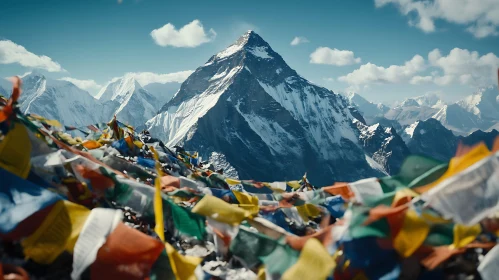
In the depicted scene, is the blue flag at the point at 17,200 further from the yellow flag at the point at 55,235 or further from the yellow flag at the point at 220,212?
the yellow flag at the point at 220,212

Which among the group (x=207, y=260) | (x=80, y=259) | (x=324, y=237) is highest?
(x=324, y=237)

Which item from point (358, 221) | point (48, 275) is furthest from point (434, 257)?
point (48, 275)

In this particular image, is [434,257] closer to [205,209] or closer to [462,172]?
[462,172]

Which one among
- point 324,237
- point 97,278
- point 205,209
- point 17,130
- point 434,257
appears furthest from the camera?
point 17,130

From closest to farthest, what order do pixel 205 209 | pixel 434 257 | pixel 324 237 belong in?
pixel 434 257 → pixel 324 237 → pixel 205 209

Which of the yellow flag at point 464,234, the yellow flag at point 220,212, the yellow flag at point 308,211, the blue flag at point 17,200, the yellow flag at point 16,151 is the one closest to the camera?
the yellow flag at point 464,234

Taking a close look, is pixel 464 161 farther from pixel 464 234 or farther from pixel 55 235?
pixel 55 235

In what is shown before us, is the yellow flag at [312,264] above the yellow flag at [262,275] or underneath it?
above

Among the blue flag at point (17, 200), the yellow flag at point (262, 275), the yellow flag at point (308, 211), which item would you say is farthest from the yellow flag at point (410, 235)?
the blue flag at point (17, 200)
